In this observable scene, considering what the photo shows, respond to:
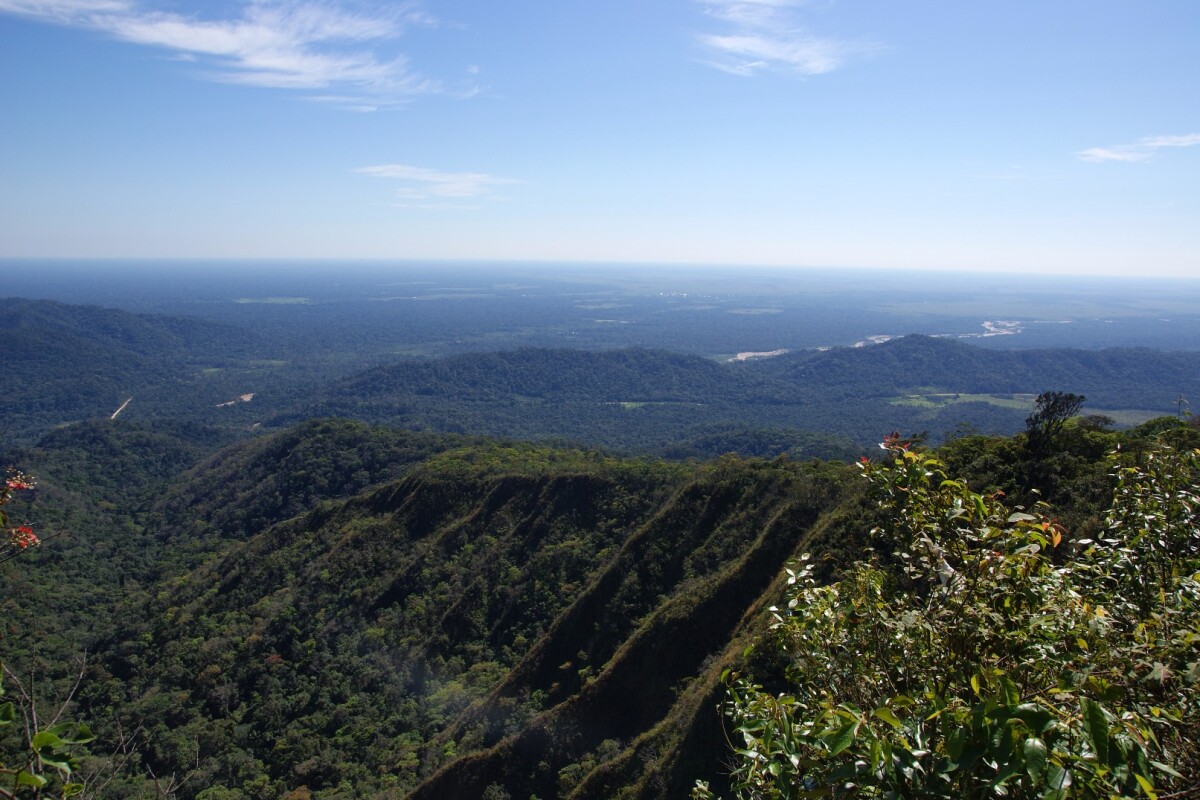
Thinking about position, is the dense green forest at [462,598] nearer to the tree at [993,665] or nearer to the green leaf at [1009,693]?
the tree at [993,665]

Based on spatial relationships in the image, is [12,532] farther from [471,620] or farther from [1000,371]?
[1000,371]

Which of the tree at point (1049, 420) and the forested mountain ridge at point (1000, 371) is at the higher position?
the tree at point (1049, 420)

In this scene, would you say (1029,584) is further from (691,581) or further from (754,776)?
(691,581)

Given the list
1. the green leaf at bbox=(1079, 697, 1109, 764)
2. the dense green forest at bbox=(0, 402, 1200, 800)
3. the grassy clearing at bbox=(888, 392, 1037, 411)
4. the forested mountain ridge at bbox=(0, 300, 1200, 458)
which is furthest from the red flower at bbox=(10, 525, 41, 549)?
the grassy clearing at bbox=(888, 392, 1037, 411)

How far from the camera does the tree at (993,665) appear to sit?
2.73 metres

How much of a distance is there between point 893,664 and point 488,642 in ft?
124

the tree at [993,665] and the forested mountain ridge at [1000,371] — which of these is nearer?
the tree at [993,665]

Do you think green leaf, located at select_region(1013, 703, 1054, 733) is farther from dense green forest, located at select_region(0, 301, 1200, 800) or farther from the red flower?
the red flower

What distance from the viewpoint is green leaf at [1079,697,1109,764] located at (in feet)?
8.02

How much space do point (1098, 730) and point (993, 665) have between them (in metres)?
1.45

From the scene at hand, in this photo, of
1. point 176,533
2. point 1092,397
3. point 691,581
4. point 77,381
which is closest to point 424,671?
point 691,581

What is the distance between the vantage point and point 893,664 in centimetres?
440

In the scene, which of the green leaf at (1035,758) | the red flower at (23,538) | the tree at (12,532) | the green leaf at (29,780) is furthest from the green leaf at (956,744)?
the red flower at (23,538)

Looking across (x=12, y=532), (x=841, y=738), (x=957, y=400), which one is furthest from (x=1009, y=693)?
(x=957, y=400)
